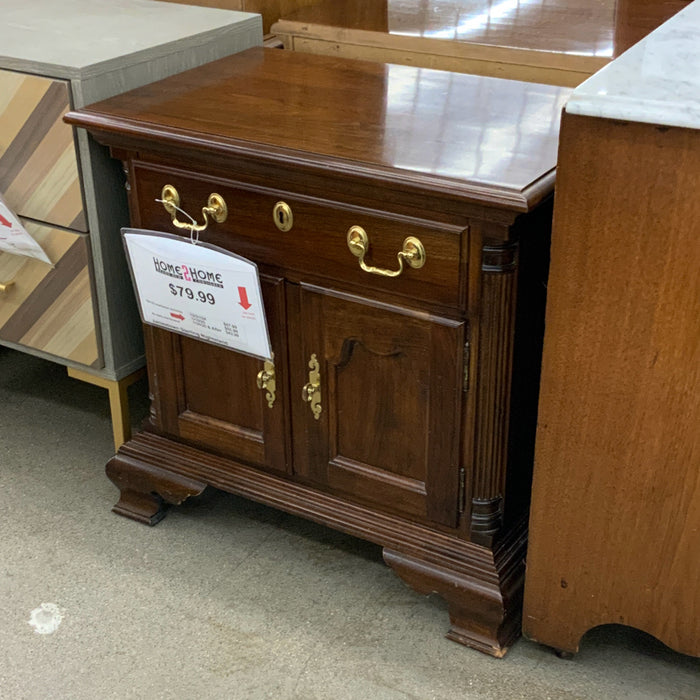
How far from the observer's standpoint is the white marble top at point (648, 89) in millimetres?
1065

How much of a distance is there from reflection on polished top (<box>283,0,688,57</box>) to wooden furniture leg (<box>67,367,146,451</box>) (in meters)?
0.79

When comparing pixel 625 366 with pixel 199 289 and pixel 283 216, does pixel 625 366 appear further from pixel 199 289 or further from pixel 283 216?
pixel 199 289

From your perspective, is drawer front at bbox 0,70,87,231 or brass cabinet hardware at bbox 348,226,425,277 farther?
drawer front at bbox 0,70,87,231

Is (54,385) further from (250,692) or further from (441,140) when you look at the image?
(441,140)

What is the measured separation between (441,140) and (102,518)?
91cm

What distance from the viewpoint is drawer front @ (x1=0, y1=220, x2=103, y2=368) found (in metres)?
1.66

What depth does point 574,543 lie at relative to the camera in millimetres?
1341

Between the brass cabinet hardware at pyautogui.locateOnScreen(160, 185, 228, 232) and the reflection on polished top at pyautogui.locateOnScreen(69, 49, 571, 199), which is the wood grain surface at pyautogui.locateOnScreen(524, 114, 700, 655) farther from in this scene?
the brass cabinet hardware at pyautogui.locateOnScreen(160, 185, 228, 232)

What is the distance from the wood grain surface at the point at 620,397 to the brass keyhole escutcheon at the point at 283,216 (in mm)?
386

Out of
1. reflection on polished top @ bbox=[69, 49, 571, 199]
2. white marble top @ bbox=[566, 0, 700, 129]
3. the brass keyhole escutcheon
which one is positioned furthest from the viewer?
the brass keyhole escutcheon

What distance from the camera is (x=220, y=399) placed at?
5.33 feet

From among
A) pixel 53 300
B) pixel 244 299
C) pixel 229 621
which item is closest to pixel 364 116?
pixel 244 299

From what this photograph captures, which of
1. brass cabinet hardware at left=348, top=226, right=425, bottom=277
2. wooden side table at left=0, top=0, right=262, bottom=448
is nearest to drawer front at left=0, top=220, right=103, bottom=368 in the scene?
wooden side table at left=0, top=0, right=262, bottom=448

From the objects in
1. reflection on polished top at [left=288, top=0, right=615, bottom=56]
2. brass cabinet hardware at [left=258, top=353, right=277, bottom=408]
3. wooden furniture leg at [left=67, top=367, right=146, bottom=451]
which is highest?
reflection on polished top at [left=288, top=0, right=615, bottom=56]
